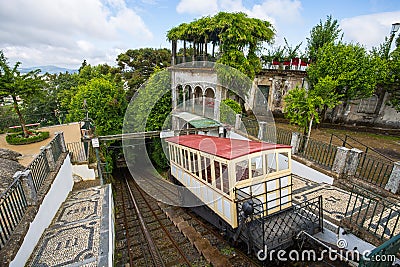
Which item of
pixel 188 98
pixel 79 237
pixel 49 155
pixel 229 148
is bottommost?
pixel 79 237

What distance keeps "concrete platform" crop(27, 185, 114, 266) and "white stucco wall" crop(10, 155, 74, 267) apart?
193mm

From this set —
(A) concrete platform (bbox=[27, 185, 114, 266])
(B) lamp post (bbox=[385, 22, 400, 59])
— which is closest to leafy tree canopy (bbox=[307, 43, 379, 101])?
(B) lamp post (bbox=[385, 22, 400, 59])

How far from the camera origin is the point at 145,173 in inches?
699

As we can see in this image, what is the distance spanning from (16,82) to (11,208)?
1041 cm

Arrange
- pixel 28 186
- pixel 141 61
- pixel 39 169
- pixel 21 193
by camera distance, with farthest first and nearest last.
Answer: pixel 141 61 < pixel 39 169 < pixel 28 186 < pixel 21 193

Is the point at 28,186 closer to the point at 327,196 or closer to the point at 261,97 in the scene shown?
the point at 327,196

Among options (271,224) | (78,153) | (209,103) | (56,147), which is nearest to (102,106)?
(78,153)

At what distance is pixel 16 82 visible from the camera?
11.6 meters

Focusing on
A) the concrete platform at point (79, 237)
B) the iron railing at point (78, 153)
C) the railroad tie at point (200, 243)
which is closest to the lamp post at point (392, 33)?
the railroad tie at point (200, 243)

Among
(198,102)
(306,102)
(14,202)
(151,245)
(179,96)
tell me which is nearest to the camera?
(14,202)

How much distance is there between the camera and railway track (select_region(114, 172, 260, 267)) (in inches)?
244

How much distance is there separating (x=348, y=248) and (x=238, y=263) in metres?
3.00

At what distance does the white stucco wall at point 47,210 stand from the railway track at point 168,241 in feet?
8.03

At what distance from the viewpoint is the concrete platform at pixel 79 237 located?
15.8 ft
